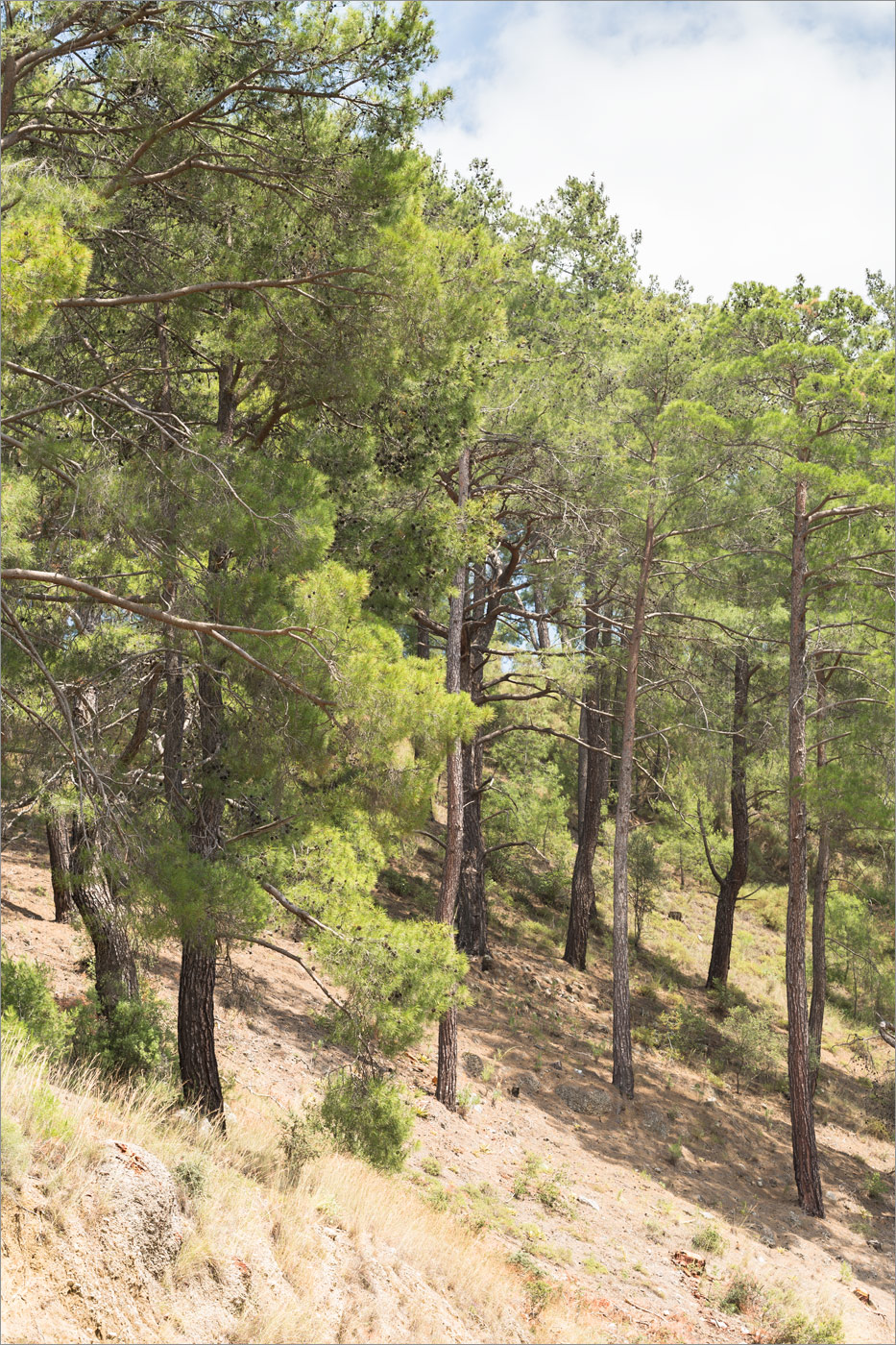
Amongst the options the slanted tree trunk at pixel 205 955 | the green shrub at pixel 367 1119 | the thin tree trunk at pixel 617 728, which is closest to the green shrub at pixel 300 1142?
the green shrub at pixel 367 1119

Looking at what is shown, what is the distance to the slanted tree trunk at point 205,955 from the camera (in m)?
7.66

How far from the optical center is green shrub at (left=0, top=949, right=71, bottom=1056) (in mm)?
7500

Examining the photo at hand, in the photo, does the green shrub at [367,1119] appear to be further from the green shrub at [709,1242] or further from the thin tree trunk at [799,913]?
the thin tree trunk at [799,913]

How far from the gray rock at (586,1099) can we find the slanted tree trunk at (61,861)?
7.12 metres

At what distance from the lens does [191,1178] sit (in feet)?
17.5

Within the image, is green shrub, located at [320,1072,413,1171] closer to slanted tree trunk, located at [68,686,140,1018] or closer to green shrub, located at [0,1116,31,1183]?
slanted tree trunk, located at [68,686,140,1018]

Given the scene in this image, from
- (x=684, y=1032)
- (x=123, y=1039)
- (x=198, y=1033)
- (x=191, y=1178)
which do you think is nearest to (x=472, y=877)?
(x=684, y=1032)

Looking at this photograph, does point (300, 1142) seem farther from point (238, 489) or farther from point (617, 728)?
point (617, 728)

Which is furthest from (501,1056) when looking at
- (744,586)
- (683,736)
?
(744,586)

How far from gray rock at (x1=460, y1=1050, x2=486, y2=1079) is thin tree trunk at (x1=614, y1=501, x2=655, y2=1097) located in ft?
6.92

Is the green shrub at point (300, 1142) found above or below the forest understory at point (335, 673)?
below

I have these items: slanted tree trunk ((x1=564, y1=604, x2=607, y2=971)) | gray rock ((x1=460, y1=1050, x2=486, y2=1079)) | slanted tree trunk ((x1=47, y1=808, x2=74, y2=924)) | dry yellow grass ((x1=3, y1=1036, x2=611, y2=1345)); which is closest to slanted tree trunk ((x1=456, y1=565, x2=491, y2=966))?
slanted tree trunk ((x1=564, y1=604, x2=607, y2=971))

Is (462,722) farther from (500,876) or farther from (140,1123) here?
(500,876)

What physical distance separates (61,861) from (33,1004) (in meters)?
3.30
